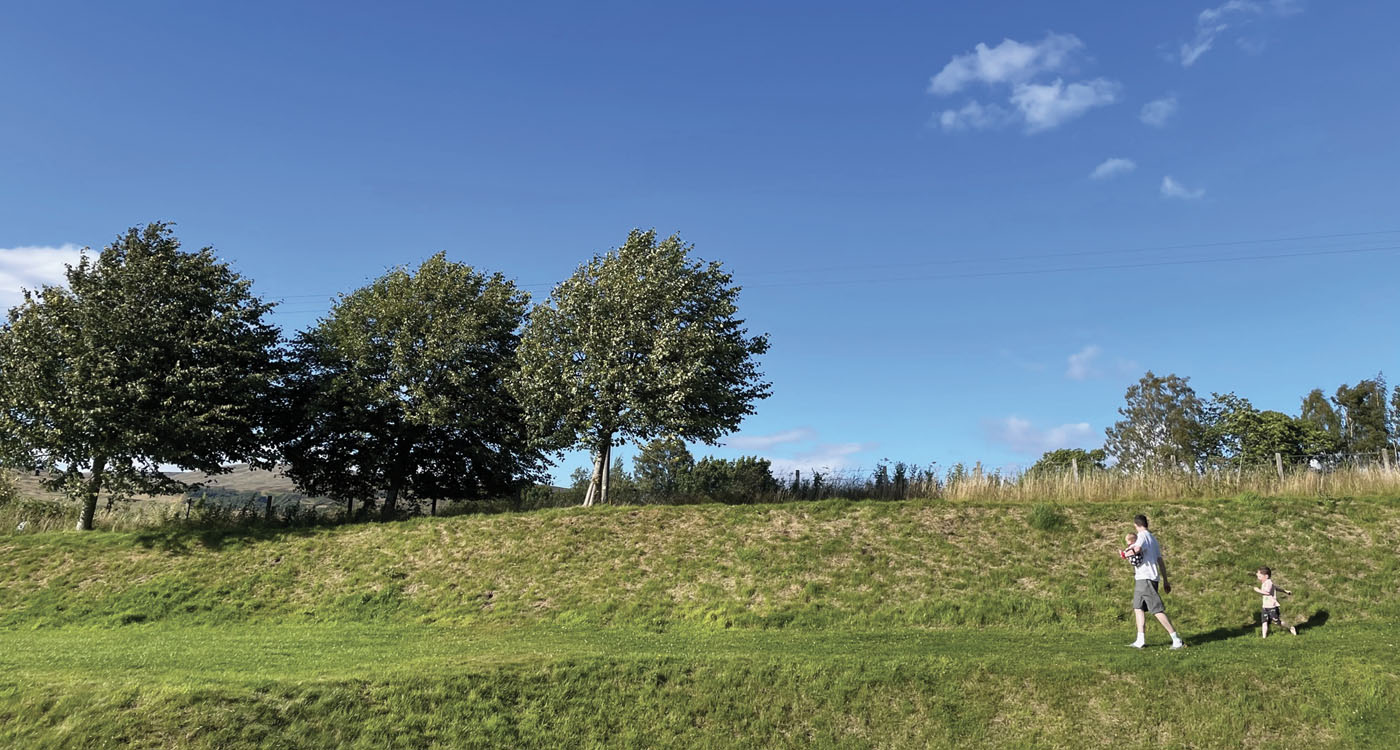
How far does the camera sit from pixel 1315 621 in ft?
60.0

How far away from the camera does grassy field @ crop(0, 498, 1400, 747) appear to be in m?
11.9

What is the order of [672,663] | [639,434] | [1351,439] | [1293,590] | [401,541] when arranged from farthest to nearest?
[1351,439], [639,434], [401,541], [1293,590], [672,663]

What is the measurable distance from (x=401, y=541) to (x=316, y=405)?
10984 mm

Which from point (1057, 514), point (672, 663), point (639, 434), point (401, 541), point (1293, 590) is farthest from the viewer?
point (639, 434)

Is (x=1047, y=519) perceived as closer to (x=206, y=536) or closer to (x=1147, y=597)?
(x=1147, y=597)

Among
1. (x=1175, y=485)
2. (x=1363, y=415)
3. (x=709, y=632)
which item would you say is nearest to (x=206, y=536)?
(x=709, y=632)

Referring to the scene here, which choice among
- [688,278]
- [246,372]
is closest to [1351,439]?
[688,278]

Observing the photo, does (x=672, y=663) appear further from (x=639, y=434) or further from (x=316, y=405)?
(x=316, y=405)

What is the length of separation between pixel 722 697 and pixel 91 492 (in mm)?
30085

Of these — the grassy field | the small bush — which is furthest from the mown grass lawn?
the small bush

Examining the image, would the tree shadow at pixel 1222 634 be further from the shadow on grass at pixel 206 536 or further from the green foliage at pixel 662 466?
the green foliage at pixel 662 466

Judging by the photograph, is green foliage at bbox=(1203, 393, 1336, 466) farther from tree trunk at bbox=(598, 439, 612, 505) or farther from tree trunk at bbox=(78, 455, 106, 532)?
tree trunk at bbox=(78, 455, 106, 532)

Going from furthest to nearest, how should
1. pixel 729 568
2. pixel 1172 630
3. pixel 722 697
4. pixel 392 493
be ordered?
1. pixel 392 493
2. pixel 729 568
3. pixel 1172 630
4. pixel 722 697

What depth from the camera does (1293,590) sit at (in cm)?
2000
